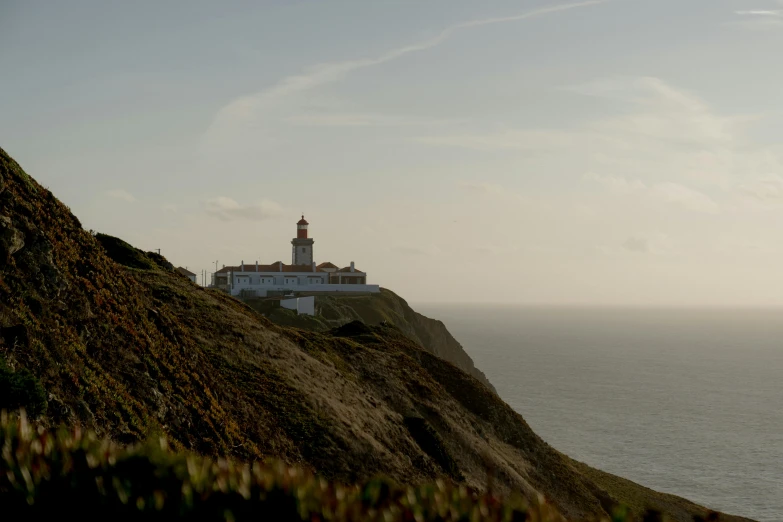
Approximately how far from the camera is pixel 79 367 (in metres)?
22.5

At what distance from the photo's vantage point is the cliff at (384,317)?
112 metres

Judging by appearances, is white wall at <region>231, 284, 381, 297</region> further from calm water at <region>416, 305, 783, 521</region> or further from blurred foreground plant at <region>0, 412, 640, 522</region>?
blurred foreground plant at <region>0, 412, 640, 522</region>

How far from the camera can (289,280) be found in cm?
14712

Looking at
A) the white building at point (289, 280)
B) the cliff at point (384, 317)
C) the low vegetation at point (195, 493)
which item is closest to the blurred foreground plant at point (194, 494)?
the low vegetation at point (195, 493)

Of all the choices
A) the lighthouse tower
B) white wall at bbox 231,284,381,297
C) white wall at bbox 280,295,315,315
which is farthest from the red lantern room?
white wall at bbox 280,295,315,315

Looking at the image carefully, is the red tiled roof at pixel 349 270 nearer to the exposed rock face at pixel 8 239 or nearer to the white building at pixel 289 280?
the white building at pixel 289 280

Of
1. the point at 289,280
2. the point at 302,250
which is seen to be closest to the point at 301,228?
the point at 302,250

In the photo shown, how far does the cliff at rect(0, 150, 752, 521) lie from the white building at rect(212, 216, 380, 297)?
290 feet

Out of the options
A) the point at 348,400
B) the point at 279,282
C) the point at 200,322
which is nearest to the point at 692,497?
the point at 348,400

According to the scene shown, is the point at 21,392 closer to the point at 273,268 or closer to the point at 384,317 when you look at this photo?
the point at 384,317

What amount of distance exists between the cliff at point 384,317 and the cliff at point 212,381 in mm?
55685

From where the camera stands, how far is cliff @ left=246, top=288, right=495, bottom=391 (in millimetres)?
112000

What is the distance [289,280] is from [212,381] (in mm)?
116260

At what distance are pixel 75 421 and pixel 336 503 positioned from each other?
14221mm
